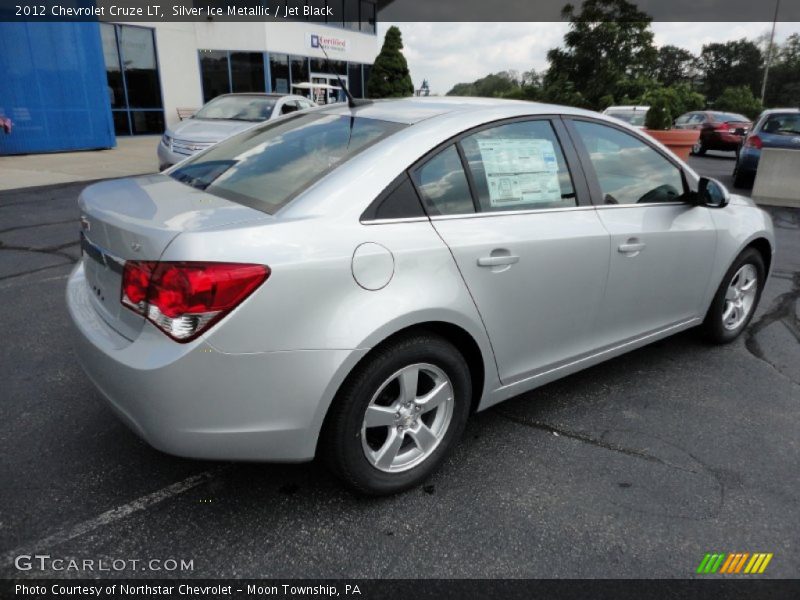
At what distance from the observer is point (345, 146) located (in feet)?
8.40

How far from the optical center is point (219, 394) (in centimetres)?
199

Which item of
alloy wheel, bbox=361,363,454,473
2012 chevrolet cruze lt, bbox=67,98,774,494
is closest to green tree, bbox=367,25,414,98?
2012 chevrolet cruze lt, bbox=67,98,774,494

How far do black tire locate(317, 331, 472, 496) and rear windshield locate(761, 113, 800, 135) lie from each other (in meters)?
11.7

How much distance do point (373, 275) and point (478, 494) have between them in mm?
1083

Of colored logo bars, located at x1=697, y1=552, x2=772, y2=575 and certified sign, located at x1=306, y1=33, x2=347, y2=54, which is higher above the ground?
certified sign, located at x1=306, y1=33, x2=347, y2=54

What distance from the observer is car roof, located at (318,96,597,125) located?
2.73 meters

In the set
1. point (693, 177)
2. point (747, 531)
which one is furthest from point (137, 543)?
point (693, 177)

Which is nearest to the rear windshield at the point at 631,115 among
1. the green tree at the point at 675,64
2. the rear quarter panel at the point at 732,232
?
the rear quarter panel at the point at 732,232

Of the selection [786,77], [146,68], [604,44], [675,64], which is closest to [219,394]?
[146,68]

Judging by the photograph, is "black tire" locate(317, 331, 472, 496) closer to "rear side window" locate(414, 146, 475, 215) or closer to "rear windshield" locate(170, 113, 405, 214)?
"rear side window" locate(414, 146, 475, 215)

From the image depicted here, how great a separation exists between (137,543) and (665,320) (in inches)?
116

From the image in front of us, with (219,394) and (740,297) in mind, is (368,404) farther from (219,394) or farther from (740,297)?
(740,297)

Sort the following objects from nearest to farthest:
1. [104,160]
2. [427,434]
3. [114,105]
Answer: [427,434]
[104,160]
[114,105]
